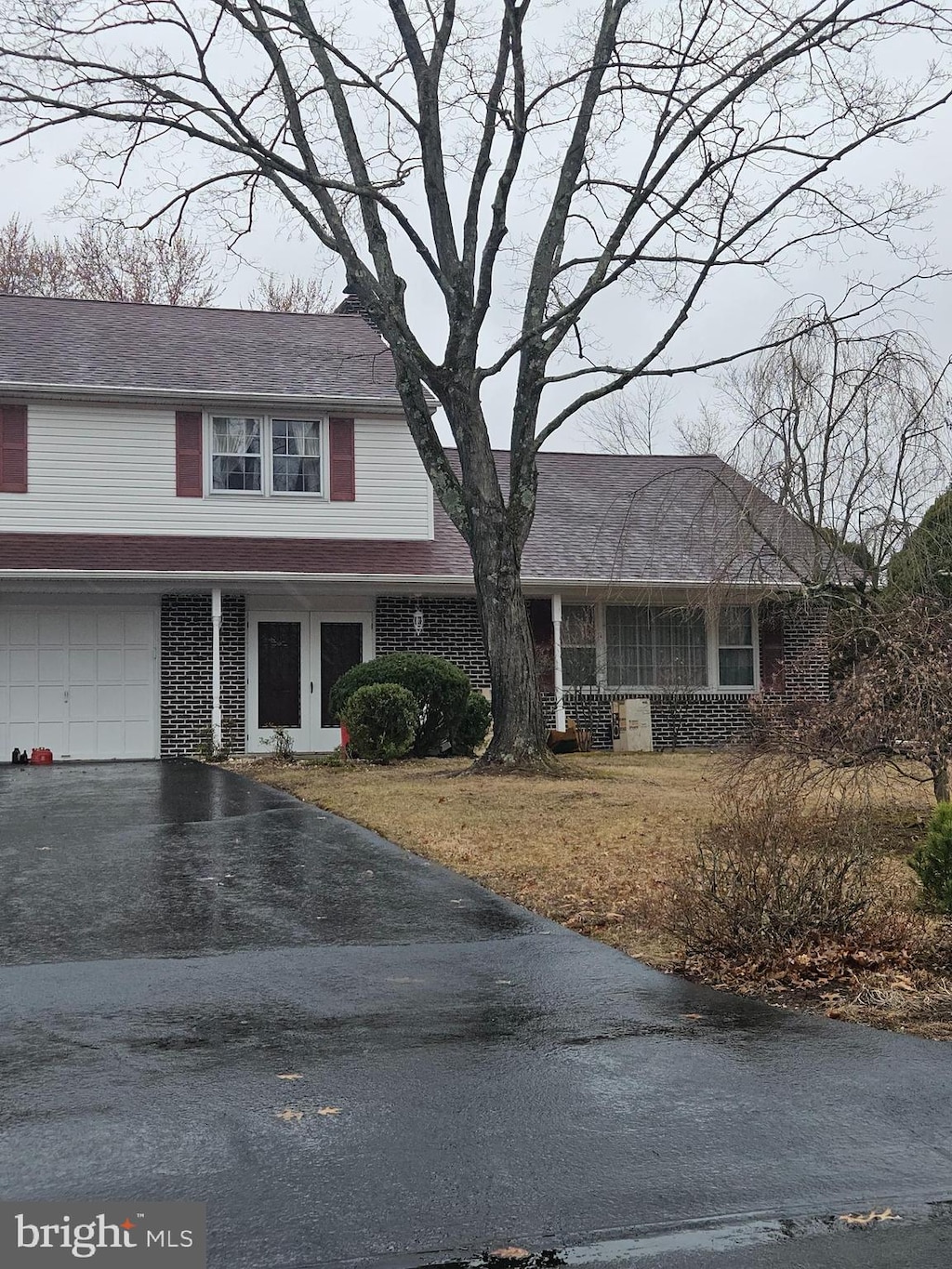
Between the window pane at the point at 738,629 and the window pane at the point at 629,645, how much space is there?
1465mm

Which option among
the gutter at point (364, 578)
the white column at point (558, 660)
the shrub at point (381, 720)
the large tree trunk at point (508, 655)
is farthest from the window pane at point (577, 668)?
the large tree trunk at point (508, 655)

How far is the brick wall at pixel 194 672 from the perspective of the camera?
66.9 ft

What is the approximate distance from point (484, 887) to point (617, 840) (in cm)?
222

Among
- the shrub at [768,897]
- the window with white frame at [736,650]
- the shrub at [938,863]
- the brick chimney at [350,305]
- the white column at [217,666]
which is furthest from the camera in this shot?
the brick chimney at [350,305]

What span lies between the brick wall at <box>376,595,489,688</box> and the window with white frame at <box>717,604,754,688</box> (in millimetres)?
4592

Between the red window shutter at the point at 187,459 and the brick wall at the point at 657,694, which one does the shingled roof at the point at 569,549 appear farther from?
the brick wall at the point at 657,694

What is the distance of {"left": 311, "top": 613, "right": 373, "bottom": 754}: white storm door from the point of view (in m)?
21.1

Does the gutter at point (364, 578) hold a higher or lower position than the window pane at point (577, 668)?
higher

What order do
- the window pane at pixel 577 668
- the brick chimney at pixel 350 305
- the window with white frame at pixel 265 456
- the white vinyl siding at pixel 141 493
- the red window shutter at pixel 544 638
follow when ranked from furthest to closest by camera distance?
the brick chimney at pixel 350 305 → the window pane at pixel 577 668 → the red window shutter at pixel 544 638 → the window with white frame at pixel 265 456 → the white vinyl siding at pixel 141 493

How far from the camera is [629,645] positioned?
23203 mm

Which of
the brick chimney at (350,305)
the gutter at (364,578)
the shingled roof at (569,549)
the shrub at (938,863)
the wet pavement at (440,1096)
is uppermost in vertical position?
the brick chimney at (350,305)

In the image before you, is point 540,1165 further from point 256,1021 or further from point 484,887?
point 484,887

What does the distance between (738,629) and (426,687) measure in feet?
25.2

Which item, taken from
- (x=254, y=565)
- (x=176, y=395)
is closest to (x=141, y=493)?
(x=176, y=395)
